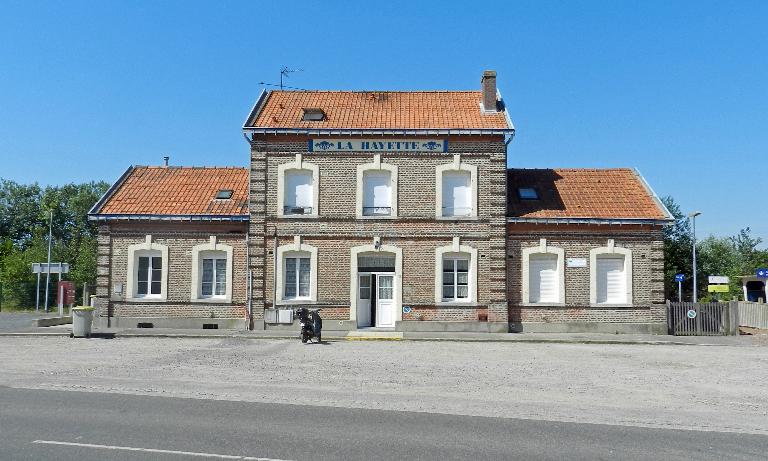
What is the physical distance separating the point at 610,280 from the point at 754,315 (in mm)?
9499

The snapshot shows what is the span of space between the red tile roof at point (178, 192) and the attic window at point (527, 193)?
34.8ft

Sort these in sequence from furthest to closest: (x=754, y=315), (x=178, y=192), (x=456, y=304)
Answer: (x=754, y=315), (x=178, y=192), (x=456, y=304)

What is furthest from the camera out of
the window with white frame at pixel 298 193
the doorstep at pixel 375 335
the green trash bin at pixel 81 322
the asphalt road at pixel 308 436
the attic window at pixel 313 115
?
the attic window at pixel 313 115

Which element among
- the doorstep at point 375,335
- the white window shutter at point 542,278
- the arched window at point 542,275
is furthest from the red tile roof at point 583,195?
the doorstep at point 375,335

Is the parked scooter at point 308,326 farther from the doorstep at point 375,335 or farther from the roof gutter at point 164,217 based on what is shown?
the roof gutter at point 164,217

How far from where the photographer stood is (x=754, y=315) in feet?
92.4

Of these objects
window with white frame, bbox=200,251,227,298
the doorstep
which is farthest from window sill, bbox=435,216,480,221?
window with white frame, bbox=200,251,227,298

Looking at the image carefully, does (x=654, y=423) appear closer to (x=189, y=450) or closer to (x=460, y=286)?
(x=189, y=450)

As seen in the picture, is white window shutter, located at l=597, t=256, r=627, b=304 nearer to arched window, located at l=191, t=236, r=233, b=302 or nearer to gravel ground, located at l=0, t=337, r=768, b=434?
gravel ground, located at l=0, t=337, r=768, b=434

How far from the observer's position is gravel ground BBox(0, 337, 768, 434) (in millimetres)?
10070

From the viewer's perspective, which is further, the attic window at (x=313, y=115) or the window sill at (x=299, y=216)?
the attic window at (x=313, y=115)

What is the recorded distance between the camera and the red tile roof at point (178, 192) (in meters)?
24.1

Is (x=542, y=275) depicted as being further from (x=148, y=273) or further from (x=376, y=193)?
(x=148, y=273)

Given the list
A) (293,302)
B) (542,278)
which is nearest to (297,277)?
(293,302)
